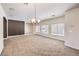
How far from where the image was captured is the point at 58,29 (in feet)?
20.8

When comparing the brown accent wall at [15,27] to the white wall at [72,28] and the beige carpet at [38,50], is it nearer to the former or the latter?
the beige carpet at [38,50]

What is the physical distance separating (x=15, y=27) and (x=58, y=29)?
5.00 m

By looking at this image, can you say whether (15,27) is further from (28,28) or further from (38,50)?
(38,50)

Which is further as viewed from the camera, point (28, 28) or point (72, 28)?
point (28, 28)

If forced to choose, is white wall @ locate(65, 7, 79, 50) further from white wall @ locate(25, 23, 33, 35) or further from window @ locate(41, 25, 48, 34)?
white wall @ locate(25, 23, 33, 35)

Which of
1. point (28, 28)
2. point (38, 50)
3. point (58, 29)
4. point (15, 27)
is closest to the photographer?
point (38, 50)

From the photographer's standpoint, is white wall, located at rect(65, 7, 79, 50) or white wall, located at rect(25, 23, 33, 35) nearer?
white wall, located at rect(65, 7, 79, 50)

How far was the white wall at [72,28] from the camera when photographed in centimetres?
389

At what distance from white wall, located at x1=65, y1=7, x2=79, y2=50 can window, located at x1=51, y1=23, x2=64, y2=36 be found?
1.22 m

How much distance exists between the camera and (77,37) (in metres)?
3.85

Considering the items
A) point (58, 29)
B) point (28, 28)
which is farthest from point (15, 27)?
point (58, 29)

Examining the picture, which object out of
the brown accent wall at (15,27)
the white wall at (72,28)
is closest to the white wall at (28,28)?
the brown accent wall at (15,27)

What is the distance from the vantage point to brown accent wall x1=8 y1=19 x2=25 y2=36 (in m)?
8.30

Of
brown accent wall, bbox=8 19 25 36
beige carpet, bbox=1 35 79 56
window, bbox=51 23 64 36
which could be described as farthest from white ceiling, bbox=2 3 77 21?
brown accent wall, bbox=8 19 25 36
